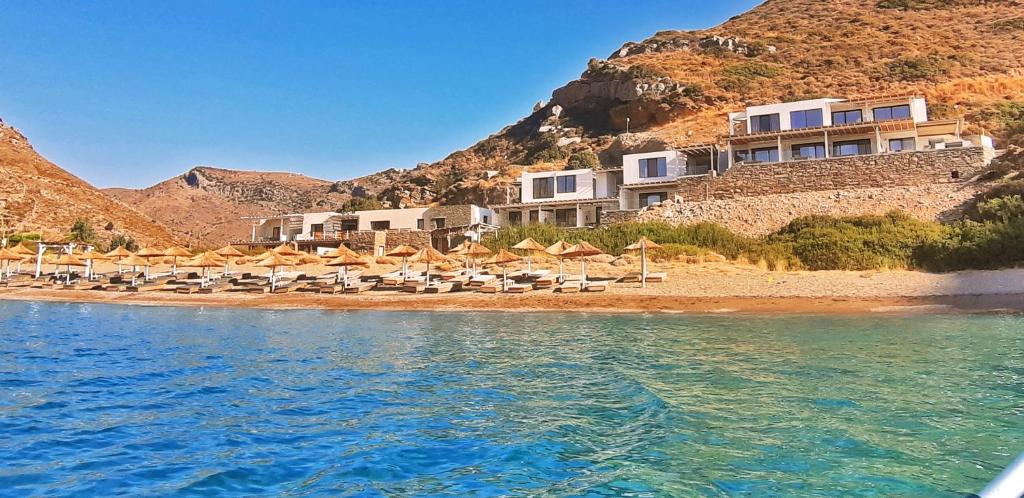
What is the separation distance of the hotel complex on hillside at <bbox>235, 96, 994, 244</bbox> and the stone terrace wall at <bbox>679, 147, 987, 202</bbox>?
62 millimetres

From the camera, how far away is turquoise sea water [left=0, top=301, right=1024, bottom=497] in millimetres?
5719

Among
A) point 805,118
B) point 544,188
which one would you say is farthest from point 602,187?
point 805,118

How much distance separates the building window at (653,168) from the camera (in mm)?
46094

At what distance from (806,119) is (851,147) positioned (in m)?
3.98

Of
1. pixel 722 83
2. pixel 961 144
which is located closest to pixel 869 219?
pixel 961 144

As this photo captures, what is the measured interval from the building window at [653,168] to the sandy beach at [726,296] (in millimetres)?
15343

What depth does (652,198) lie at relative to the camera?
46062 millimetres

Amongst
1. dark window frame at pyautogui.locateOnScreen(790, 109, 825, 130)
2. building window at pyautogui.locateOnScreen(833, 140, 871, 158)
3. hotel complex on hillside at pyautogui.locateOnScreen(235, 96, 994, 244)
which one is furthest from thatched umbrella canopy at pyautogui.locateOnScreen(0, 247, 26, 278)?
building window at pyautogui.locateOnScreen(833, 140, 871, 158)

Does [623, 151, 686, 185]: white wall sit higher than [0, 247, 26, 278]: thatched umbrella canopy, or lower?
higher

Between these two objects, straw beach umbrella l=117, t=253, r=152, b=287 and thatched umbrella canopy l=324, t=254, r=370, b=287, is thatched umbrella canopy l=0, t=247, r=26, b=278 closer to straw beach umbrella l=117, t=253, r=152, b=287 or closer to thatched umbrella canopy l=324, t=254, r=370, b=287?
straw beach umbrella l=117, t=253, r=152, b=287

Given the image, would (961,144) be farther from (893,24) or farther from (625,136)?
(893,24)

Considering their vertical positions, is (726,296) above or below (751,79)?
below

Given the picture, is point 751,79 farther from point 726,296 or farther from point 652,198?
point 726,296

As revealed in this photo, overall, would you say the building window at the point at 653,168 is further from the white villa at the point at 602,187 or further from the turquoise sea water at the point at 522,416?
the turquoise sea water at the point at 522,416
